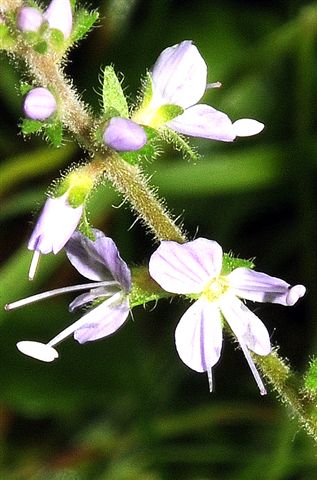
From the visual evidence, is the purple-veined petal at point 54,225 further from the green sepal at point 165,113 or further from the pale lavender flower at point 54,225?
the green sepal at point 165,113

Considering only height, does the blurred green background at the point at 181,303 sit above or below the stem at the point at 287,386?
above

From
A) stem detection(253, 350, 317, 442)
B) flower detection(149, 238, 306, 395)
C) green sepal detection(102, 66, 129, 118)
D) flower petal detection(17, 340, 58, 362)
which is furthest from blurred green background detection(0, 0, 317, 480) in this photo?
green sepal detection(102, 66, 129, 118)

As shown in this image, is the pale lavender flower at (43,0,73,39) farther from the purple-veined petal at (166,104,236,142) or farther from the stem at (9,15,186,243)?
the purple-veined petal at (166,104,236,142)

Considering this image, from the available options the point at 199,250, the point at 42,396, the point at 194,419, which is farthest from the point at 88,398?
the point at 199,250

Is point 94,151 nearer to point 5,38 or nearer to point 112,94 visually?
point 112,94

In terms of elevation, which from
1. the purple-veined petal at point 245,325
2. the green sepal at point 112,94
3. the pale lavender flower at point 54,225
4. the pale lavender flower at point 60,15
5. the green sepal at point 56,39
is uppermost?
the pale lavender flower at point 60,15

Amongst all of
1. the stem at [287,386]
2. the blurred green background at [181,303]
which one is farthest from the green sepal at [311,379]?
the blurred green background at [181,303]
